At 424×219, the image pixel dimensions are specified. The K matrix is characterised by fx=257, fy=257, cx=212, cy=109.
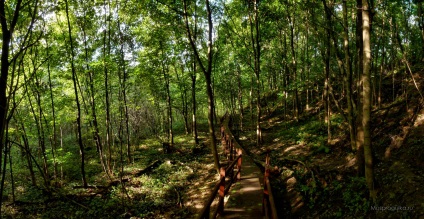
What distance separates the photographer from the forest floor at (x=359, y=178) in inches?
245

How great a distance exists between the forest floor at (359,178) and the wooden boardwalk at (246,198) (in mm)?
894

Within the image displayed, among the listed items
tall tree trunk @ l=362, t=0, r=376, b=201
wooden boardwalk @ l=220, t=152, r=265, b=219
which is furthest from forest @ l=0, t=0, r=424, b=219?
wooden boardwalk @ l=220, t=152, r=265, b=219

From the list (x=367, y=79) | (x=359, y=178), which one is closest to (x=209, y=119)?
(x=359, y=178)

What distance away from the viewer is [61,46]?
1752 centimetres

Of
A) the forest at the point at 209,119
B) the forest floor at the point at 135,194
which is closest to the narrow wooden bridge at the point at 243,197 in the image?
the forest at the point at 209,119

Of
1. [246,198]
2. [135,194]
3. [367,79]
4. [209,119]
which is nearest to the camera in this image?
[367,79]

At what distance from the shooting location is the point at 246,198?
8.92 metres

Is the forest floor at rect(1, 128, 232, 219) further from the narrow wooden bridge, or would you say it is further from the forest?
the narrow wooden bridge

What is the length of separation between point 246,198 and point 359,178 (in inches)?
141

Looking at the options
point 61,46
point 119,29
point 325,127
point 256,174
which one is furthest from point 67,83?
point 325,127

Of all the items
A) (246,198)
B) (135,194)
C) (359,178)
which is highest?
(359,178)

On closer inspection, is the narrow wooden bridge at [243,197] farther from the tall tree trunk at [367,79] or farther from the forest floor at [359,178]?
the tall tree trunk at [367,79]

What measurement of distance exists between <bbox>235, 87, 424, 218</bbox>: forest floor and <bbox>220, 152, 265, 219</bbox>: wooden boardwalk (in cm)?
89

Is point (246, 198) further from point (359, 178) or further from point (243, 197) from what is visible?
point (359, 178)
